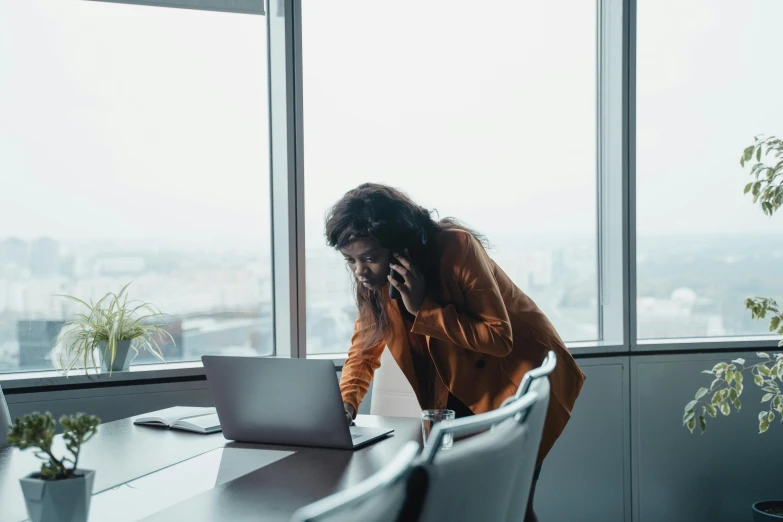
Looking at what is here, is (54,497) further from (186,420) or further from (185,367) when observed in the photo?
(185,367)

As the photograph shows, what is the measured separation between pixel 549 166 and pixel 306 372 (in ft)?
7.16

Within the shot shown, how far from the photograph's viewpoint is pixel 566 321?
3525mm

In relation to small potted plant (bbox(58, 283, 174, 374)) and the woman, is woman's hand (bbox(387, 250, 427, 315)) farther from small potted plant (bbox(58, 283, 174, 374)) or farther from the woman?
small potted plant (bbox(58, 283, 174, 374))

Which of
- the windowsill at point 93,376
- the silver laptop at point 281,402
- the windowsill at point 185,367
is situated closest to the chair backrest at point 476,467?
the silver laptop at point 281,402

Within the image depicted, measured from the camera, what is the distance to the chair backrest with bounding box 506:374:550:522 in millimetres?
917

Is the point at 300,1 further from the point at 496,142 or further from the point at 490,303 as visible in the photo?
the point at 490,303

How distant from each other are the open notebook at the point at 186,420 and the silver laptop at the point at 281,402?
0.51 feet

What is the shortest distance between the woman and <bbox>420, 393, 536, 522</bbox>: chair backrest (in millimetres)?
1126

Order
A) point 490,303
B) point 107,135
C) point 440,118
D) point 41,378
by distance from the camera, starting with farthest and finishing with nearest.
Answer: point 440,118 → point 107,135 → point 41,378 → point 490,303

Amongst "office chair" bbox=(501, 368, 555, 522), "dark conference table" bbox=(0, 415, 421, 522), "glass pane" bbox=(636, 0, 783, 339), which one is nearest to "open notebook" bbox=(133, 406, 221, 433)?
"dark conference table" bbox=(0, 415, 421, 522)

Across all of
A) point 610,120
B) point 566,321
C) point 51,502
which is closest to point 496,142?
point 610,120

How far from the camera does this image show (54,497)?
104 centimetres

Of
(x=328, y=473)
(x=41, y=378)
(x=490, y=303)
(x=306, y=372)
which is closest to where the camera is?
(x=328, y=473)

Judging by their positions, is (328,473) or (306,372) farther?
(306,372)
